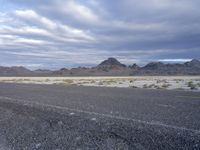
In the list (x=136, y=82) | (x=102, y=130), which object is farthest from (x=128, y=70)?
(x=102, y=130)

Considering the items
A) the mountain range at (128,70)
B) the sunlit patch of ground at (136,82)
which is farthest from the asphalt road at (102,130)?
the mountain range at (128,70)

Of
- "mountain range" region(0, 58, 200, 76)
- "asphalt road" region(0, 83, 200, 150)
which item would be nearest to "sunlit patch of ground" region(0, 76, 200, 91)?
"asphalt road" region(0, 83, 200, 150)

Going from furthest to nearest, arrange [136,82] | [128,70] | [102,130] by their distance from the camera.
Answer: [128,70] → [136,82] → [102,130]

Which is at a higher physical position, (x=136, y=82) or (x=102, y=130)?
(x=102, y=130)

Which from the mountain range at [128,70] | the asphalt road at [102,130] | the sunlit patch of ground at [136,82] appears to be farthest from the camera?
the mountain range at [128,70]

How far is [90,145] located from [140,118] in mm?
4189

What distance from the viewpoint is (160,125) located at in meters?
11.2

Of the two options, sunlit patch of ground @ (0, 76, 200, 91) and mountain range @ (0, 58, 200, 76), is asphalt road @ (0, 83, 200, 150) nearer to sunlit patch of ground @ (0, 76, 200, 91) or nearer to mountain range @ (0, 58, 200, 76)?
sunlit patch of ground @ (0, 76, 200, 91)

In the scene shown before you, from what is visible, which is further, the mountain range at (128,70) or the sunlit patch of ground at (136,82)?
the mountain range at (128,70)

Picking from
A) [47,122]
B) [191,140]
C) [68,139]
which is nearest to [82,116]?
[47,122]

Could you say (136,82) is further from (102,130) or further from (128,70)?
(128,70)

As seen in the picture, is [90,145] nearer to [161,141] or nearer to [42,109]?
[161,141]

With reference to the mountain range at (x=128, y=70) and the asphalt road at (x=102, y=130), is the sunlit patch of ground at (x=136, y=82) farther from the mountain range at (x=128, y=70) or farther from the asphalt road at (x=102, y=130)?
the mountain range at (x=128, y=70)

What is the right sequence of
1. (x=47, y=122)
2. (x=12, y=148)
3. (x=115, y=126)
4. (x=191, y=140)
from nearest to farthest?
(x=191, y=140) → (x=12, y=148) → (x=115, y=126) → (x=47, y=122)
